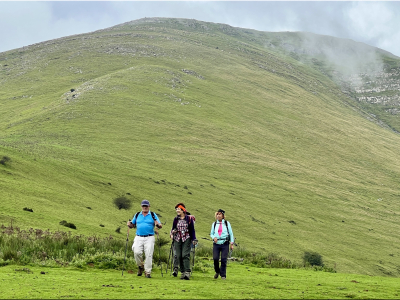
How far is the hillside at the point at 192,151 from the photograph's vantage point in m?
48.0

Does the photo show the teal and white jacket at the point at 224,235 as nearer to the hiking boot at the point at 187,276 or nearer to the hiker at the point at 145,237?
the hiking boot at the point at 187,276

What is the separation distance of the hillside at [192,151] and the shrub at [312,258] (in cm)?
124

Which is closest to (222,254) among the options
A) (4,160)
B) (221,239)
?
(221,239)

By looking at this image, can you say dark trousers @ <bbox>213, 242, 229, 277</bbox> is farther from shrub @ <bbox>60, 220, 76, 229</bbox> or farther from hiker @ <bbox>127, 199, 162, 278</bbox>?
A: shrub @ <bbox>60, 220, 76, 229</bbox>

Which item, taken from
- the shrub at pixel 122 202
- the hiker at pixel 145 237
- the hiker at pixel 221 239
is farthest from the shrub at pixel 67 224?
the shrub at pixel 122 202

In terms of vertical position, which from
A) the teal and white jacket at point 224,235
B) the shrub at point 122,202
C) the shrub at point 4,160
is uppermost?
the shrub at point 4,160

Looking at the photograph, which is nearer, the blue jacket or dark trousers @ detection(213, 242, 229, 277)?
the blue jacket

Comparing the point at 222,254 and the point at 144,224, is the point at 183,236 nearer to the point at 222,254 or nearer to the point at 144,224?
the point at 144,224

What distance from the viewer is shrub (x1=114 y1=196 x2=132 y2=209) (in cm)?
Result: 4700

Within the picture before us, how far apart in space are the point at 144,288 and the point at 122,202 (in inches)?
1392

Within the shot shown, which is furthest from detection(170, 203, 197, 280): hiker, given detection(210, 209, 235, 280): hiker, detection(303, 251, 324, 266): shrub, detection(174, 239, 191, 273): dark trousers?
detection(303, 251, 324, 266): shrub

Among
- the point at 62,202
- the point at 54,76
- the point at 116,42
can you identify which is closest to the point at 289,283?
the point at 62,202

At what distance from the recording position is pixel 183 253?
671 inches

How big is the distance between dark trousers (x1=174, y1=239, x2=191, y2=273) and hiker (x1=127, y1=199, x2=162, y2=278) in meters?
1.20
